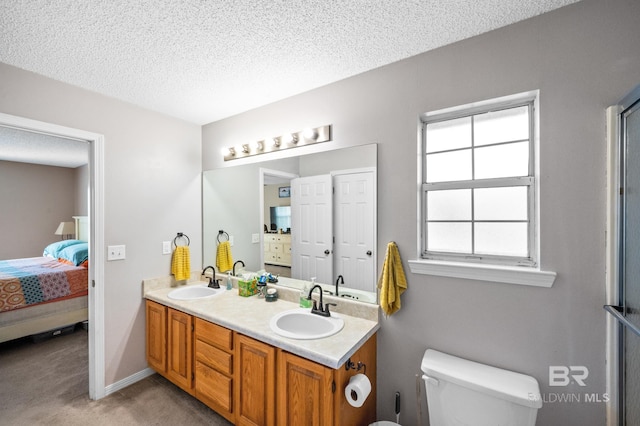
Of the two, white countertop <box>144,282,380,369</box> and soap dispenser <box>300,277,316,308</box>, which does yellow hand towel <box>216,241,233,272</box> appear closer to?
white countertop <box>144,282,380,369</box>

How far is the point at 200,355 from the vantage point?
1.97 meters

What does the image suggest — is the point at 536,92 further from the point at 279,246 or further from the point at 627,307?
the point at 279,246

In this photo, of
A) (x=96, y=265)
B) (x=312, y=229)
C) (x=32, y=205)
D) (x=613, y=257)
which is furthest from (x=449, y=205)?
(x=32, y=205)

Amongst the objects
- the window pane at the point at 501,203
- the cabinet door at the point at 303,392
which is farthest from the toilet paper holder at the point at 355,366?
the window pane at the point at 501,203

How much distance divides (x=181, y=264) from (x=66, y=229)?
4057mm

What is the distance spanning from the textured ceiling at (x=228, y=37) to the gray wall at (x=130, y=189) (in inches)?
7.8

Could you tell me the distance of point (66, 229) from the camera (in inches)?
194

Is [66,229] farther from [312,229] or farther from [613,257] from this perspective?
[613,257]

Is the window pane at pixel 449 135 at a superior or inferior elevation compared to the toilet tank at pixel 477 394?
superior

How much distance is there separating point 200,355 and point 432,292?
1.68 m

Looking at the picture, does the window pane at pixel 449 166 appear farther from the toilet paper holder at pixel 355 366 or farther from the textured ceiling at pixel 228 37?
the toilet paper holder at pixel 355 366

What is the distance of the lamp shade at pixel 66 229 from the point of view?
16.1 ft

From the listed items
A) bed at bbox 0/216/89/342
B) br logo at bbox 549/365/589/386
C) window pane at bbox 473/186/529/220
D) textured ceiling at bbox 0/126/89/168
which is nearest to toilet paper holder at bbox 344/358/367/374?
br logo at bbox 549/365/589/386

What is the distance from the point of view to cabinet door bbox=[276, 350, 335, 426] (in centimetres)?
135
